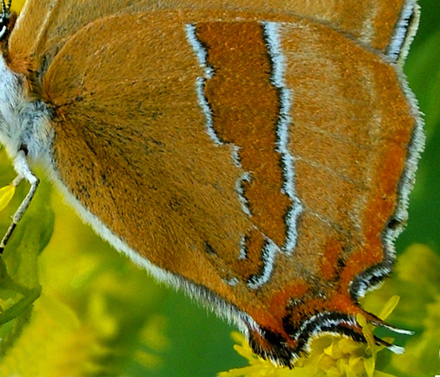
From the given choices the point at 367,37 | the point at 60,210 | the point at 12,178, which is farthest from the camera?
the point at 60,210

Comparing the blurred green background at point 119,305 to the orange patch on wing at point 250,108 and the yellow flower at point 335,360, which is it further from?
the orange patch on wing at point 250,108

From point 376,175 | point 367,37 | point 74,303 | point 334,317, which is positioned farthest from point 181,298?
point 367,37

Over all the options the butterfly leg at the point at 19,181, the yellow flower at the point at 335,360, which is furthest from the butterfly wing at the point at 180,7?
the yellow flower at the point at 335,360

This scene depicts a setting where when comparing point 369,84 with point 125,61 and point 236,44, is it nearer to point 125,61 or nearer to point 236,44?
point 236,44

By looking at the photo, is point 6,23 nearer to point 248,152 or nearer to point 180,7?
point 180,7

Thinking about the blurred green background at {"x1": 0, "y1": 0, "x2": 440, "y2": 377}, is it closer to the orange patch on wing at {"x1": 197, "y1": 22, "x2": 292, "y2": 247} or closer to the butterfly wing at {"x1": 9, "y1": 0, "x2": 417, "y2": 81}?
the butterfly wing at {"x1": 9, "y1": 0, "x2": 417, "y2": 81}

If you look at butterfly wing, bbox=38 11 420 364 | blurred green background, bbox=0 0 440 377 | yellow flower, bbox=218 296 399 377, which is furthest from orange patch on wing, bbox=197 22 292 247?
blurred green background, bbox=0 0 440 377

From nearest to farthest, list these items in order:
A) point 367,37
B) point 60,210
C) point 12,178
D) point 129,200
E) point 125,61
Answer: point 367,37, point 125,61, point 129,200, point 12,178, point 60,210
